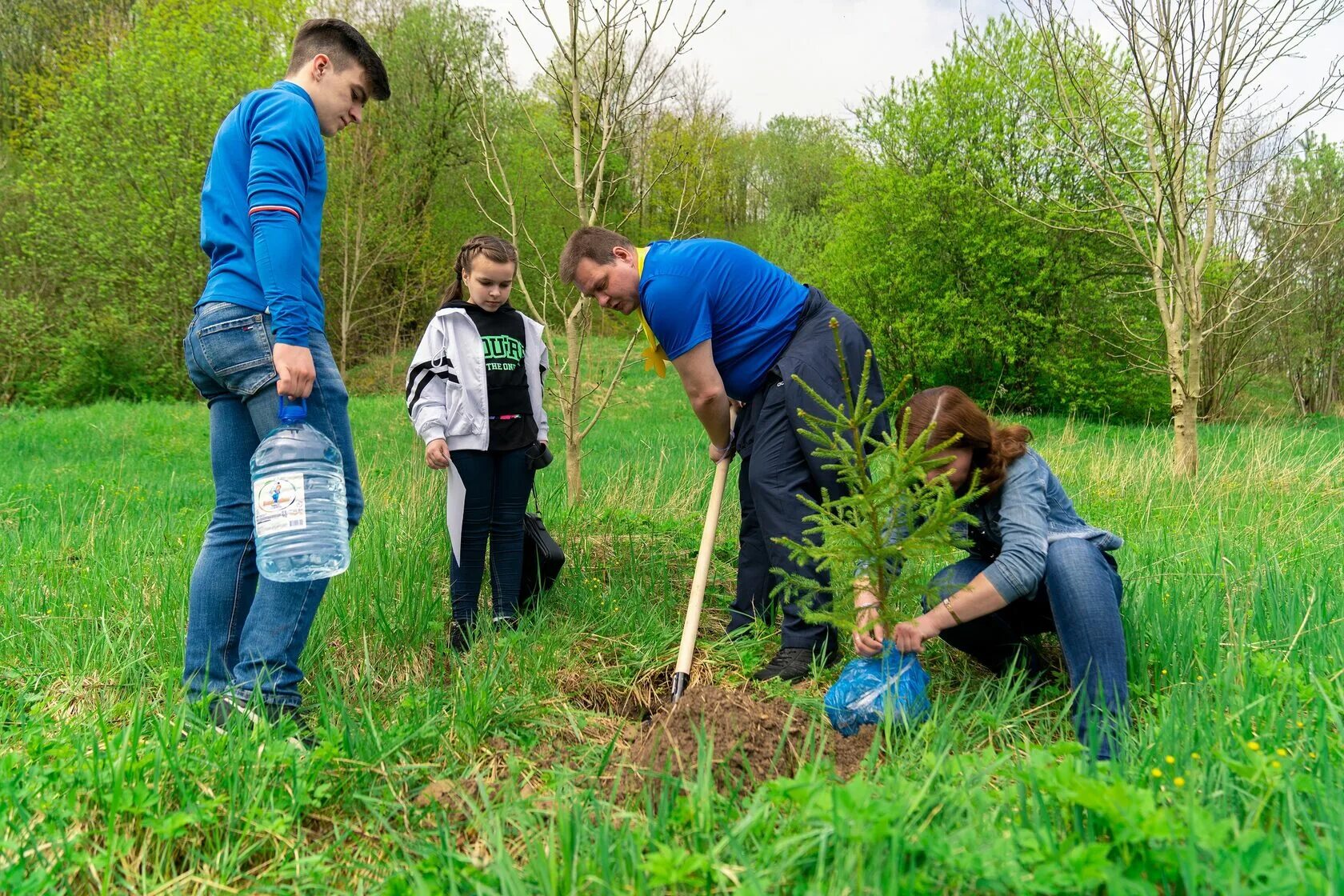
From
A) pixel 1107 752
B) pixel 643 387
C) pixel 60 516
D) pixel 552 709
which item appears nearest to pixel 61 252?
pixel 643 387

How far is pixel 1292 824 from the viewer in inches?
58.4

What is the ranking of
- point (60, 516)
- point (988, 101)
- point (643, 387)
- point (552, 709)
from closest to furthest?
1. point (552, 709)
2. point (60, 516)
3. point (988, 101)
4. point (643, 387)

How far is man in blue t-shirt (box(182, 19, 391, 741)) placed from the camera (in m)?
2.29

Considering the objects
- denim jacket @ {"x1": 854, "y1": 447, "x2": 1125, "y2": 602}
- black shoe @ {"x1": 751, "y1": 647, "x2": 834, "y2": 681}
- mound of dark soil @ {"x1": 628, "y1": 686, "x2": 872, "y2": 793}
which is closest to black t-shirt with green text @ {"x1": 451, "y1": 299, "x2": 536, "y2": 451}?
black shoe @ {"x1": 751, "y1": 647, "x2": 834, "y2": 681}

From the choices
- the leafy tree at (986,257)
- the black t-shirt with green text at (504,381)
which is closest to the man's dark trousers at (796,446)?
the black t-shirt with green text at (504,381)

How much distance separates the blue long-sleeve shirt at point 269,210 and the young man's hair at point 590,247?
97cm

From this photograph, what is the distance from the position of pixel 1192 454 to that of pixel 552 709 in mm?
6252

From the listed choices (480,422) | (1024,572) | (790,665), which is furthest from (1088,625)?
(480,422)

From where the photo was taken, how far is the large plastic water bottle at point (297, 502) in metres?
2.29

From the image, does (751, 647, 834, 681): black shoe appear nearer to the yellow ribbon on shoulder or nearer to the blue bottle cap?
the yellow ribbon on shoulder

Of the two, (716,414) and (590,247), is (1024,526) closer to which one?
(716,414)

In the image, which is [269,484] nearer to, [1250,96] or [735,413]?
[735,413]

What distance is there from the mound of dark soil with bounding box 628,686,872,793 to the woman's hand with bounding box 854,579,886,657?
0.22 meters

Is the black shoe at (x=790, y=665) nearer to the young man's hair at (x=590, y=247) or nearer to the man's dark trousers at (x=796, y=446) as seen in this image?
the man's dark trousers at (x=796, y=446)
